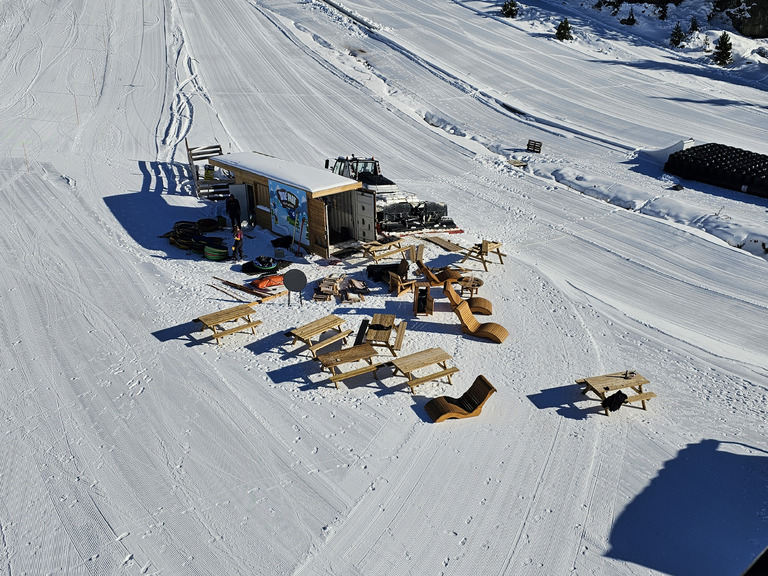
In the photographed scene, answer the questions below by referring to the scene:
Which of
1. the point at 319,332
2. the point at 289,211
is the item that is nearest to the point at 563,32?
the point at 289,211

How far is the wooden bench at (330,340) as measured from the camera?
11903 millimetres

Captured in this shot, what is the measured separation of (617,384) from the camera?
1087 cm

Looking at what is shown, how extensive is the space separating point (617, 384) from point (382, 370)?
4.40 meters

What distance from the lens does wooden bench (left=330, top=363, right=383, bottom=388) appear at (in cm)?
1109

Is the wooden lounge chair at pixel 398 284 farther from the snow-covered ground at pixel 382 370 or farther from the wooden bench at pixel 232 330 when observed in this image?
the wooden bench at pixel 232 330

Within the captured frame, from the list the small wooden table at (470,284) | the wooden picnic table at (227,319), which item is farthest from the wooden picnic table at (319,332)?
the small wooden table at (470,284)

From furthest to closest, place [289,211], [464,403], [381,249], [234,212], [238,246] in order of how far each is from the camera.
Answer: [234,212] < [289,211] < [381,249] < [238,246] < [464,403]

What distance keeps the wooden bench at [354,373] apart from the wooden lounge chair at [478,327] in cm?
256

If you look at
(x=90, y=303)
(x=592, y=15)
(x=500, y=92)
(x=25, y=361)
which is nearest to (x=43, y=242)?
(x=90, y=303)

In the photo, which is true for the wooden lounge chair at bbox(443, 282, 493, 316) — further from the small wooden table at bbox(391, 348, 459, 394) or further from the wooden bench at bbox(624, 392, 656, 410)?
the wooden bench at bbox(624, 392, 656, 410)

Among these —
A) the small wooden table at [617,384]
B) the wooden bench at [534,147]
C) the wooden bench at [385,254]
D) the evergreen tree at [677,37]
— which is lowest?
the wooden bench at [534,147]

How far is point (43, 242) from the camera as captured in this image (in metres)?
16.6

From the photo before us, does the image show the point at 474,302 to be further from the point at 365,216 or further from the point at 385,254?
the point at 365,216

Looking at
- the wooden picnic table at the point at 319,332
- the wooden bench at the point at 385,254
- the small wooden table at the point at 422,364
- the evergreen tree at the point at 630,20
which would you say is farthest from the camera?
the evergreen tree at the point at 630,20
